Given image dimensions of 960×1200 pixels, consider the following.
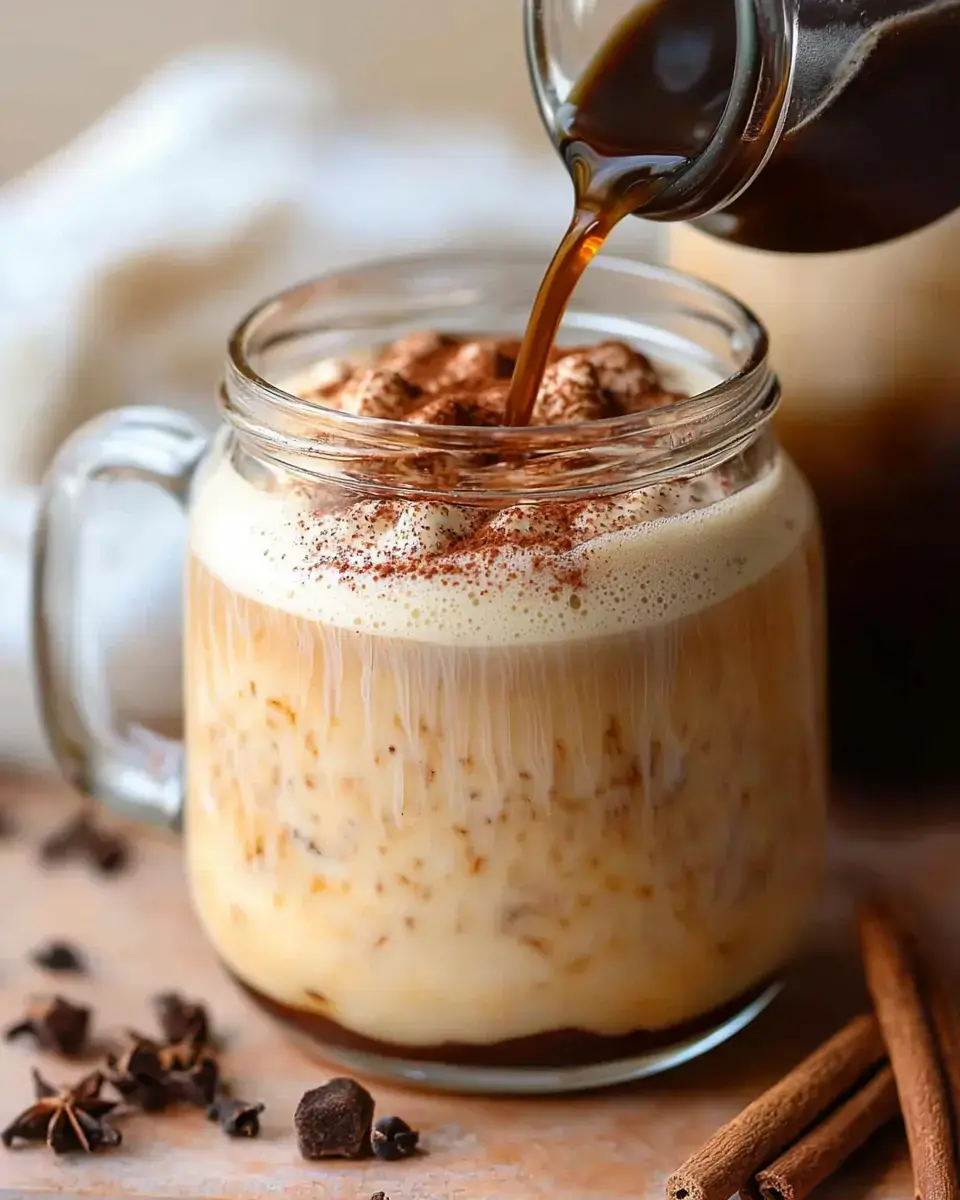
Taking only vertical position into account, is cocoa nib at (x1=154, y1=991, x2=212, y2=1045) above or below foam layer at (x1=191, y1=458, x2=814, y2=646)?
below

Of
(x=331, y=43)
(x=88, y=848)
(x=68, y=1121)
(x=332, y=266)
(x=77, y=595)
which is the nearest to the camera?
(x=68, y=1121)

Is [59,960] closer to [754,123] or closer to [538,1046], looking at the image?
[538,1046]

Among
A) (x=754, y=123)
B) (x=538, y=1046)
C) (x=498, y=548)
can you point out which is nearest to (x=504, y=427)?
(x=498, y=548)

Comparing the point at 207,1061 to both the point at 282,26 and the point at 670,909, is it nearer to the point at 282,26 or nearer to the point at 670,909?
the point at 670,909

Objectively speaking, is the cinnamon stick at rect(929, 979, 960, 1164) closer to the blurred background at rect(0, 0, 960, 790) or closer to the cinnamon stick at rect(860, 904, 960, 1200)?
the cinnamon stick at rect(860, 904, 960, 1200)

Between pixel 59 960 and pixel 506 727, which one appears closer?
pixel 506 727

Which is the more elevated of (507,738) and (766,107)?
(766,107)

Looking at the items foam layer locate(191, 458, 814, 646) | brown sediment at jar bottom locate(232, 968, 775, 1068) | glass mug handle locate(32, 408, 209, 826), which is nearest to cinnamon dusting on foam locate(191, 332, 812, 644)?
foam layer locate(191, 458, 814, 646)
